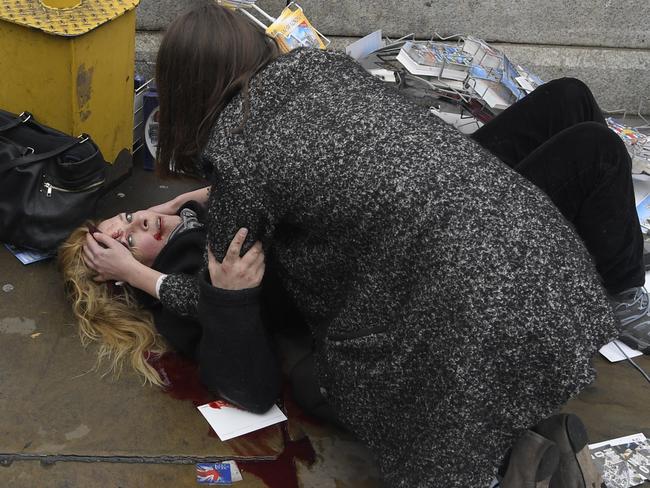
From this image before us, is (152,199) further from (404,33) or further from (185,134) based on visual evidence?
(404,33)

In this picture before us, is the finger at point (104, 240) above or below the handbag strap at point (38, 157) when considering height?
below

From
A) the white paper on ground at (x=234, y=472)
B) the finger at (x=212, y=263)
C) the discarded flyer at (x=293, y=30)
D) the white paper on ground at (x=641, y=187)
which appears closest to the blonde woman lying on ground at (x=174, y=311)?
the finger at (x=212, y=263)

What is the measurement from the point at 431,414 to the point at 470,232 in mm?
472

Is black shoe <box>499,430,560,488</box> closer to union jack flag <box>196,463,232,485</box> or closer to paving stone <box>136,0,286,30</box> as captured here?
union jack flag <box>196,463,232,485</box>

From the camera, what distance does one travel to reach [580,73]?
189 inches

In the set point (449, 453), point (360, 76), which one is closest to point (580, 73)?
point (360, 76)

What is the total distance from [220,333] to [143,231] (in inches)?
28.9

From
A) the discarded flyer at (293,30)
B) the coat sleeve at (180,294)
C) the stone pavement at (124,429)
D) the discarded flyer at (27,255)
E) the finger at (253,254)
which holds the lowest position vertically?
the discarded flyer at (27,255)

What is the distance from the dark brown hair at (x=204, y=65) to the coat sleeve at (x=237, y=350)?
41 centimetres

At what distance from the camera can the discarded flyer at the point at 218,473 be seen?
2.20 metres

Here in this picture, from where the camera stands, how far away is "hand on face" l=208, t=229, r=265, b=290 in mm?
1999

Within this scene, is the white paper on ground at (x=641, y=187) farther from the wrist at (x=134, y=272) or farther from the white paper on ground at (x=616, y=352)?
the wrist at (x=134, y=272)

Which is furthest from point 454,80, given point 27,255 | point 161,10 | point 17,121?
point 27,255

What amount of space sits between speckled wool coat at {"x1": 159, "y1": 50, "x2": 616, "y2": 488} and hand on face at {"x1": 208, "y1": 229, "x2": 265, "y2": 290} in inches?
1.8
